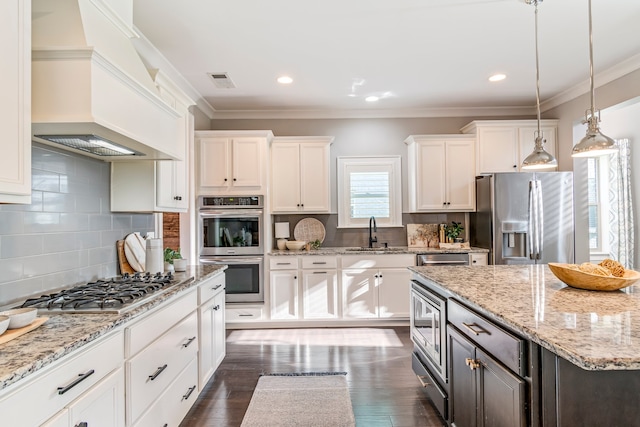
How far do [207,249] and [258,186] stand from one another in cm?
94

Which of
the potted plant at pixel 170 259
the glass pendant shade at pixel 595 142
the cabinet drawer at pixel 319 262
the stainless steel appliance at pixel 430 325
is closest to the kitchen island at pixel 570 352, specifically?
the stainless steel appliance at pixel 430 325

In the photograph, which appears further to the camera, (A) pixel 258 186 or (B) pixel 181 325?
(A) pixel 258 186

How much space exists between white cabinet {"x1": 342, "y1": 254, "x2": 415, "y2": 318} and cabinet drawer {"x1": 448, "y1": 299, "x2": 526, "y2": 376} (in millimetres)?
2146

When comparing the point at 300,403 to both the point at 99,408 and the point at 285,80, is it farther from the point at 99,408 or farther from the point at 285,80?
the point at 285,80

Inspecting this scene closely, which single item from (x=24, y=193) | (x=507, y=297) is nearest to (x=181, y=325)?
(x=24, y=193)

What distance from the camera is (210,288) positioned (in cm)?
270

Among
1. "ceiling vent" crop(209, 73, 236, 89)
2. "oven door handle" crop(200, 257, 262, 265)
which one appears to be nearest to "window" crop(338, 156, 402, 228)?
"oven door handle" crop(200, 257, 262, 265)

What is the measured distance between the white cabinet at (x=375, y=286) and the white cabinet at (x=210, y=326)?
165cm

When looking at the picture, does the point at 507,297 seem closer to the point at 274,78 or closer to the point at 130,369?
the point at 130,369

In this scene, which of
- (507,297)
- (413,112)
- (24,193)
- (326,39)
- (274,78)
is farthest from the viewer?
(413,112)

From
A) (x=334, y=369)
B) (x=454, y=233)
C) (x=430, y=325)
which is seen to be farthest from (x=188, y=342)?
(x=454, y=233)

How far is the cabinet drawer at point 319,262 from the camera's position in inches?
164

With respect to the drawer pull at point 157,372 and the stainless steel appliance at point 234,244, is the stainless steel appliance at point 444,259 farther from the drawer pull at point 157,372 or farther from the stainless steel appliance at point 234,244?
the drawer pull at point 157,372

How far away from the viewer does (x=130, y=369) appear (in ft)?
5.15
